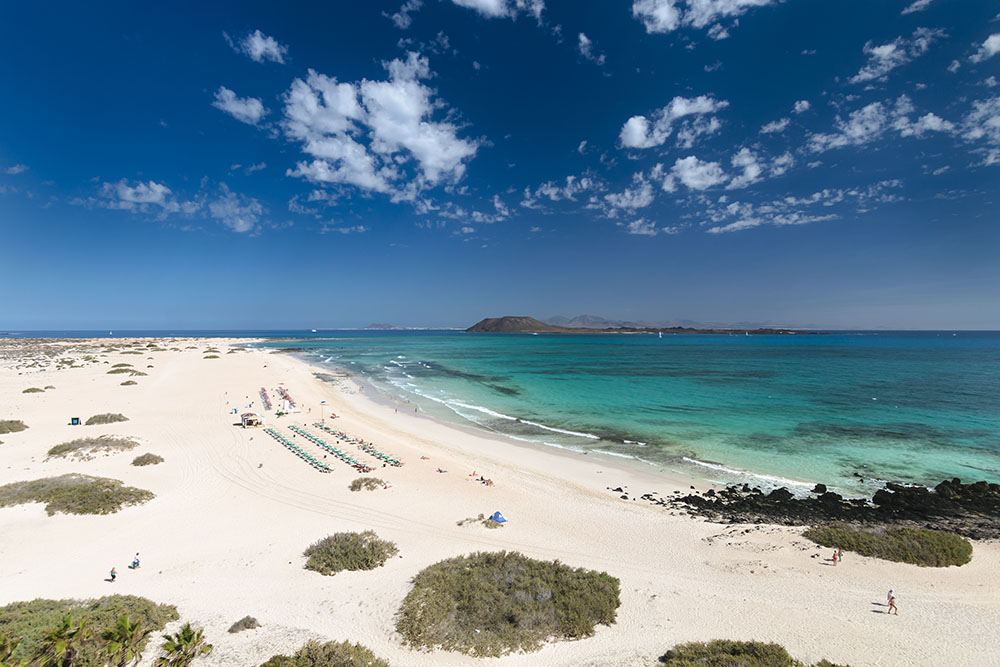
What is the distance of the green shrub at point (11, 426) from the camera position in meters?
21.7

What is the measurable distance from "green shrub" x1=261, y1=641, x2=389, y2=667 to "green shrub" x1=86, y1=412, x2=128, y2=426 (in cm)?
2628

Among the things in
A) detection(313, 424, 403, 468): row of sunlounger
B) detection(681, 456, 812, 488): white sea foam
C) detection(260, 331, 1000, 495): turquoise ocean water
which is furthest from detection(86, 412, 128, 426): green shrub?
detection(681, 456, 812, 488): white sea foam

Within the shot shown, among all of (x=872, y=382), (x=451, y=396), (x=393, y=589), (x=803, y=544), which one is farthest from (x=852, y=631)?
(x=872, y=382)

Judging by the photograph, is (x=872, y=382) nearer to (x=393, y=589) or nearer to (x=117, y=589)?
(x=393, y=589)

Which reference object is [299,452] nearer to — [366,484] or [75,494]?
[366,484]

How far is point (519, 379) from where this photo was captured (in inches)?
2074

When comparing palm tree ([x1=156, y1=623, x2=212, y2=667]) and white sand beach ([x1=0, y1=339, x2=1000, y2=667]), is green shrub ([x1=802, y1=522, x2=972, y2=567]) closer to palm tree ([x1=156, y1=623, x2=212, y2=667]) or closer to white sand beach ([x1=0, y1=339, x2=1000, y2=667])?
white sand beach ([x1=0, y1=339, x2=1000, y2=667])

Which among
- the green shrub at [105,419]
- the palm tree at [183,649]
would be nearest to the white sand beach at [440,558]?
the palm tree at [183,649]

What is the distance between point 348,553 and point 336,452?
34.7 ft

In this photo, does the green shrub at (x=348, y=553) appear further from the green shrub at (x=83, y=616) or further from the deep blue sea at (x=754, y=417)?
the deep blue sea at (x=754, y=417)

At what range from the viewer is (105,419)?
2472 cm

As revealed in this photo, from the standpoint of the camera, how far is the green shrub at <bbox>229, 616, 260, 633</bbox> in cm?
841

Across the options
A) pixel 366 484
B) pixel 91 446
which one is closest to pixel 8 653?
pixel 366 484

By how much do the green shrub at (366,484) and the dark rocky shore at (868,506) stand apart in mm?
10170
